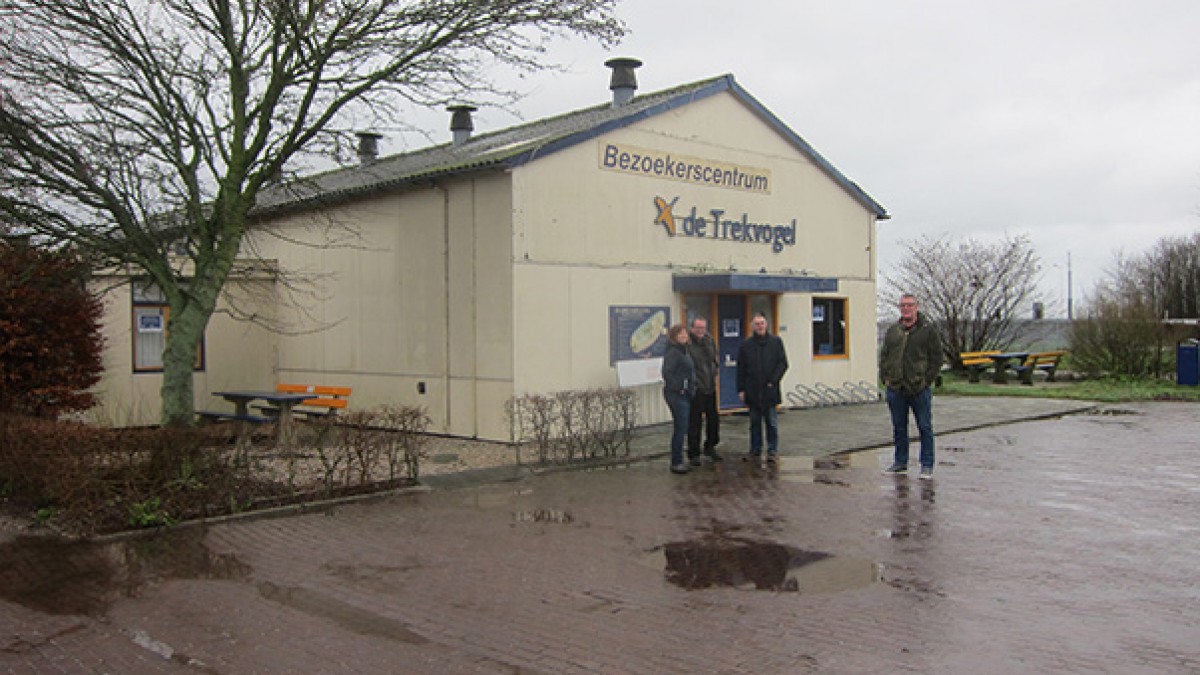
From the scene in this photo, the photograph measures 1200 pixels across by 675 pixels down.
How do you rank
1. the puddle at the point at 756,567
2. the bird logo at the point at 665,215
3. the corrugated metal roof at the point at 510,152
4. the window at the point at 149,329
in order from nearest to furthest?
1. the puddle at the point at 756,567
2. the corrugated metal roof at the point at 510,152
3. the bird logo at the point at 665,215
4. the window at the point at 149,329

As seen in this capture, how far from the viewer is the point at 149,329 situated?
16.4m

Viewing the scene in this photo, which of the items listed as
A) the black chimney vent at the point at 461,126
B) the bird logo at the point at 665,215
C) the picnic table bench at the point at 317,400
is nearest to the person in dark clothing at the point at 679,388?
the bird logo at the point at 665,215

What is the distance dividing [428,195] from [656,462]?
5.61m

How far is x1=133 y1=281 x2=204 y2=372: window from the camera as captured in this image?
1619cm

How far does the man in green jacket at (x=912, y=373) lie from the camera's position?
35.7 ft

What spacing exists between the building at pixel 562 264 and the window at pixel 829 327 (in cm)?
4

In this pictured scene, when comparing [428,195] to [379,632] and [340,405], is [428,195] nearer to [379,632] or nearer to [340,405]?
[340,405]

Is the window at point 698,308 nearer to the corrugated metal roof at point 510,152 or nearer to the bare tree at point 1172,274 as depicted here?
the corrugated metal roof at point 510,152

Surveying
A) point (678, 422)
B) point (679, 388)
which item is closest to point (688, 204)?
point (679, 388)

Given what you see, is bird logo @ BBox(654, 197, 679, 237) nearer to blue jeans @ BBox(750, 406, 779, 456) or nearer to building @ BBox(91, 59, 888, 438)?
building @ BBox(91, 59, 888, 438)

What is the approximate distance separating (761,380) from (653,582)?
5.82m

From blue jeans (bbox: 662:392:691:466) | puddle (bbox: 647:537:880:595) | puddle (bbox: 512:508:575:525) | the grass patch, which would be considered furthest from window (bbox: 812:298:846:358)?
puddle (bbox: 647:537:880:595)

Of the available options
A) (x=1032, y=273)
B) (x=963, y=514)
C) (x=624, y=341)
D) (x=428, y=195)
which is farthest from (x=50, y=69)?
(x=1032, y=273)

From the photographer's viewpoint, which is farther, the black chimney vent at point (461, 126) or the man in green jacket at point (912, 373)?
the black chimney vent at point (461, 126)
